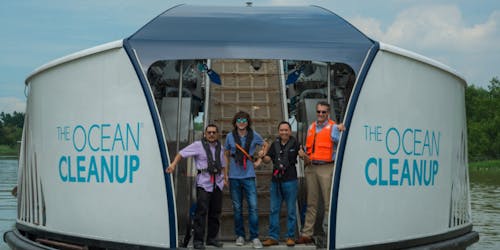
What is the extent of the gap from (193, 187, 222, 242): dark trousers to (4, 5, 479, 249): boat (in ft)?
1.83

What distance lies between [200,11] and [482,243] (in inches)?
292

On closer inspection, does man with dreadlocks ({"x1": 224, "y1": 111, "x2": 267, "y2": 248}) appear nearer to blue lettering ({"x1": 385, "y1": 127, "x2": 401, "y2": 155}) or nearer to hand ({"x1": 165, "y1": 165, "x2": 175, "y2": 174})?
hand ({"x1": 165, "y1": 165, "x2": 175, "y2": 174})

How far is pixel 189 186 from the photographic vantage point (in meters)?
8.76

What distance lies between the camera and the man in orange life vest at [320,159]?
718 cm

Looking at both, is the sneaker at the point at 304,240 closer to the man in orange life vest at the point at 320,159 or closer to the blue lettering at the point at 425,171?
the man in orange life vest at the point at 320,159

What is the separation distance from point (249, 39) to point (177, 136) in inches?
81.3

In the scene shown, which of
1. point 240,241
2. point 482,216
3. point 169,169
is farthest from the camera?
point 482,216

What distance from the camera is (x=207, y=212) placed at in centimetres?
724

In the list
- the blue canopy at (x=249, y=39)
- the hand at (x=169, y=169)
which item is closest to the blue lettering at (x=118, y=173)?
the hand at (x=169, y=169)

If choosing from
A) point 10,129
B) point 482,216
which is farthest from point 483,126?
point 10,129

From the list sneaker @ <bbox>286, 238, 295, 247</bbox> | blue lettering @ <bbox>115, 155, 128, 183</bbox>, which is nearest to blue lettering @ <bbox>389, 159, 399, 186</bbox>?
sneaker @ <bbox>286, 238, 295, 247</bbox>

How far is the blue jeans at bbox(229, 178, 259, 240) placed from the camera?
731 cm

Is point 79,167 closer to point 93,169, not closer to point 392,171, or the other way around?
point 93,169

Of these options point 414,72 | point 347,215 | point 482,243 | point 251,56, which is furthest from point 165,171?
point 482,243
